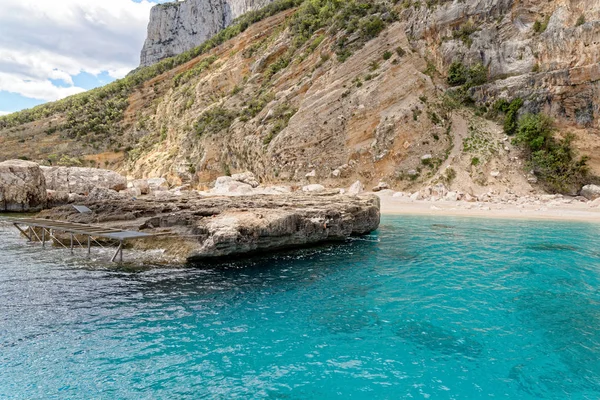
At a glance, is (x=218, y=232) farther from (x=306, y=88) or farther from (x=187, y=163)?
(x=187, y=163)

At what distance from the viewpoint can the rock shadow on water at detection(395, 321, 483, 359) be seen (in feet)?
20.5

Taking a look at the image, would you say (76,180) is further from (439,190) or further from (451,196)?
(451,196)

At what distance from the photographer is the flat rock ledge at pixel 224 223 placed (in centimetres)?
1150

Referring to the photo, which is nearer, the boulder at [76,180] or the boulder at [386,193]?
the boulder at [76,180]

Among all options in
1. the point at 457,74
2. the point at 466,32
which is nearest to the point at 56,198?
the point at 457,74

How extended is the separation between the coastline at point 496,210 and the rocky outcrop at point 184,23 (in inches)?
3681

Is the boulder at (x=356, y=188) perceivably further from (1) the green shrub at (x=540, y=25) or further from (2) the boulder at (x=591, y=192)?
(1) the green shrub at (x=540, y=25)

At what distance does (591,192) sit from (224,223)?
31633 millimetres

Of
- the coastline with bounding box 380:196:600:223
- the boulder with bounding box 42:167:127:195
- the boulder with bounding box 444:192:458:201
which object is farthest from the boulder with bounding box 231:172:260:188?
the boulder with bounding box 444:192:458:201

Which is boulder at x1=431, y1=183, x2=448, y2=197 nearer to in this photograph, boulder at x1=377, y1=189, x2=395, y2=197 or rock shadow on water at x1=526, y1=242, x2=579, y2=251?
boulder at x1=377, y1=189, x2=395, y2=197

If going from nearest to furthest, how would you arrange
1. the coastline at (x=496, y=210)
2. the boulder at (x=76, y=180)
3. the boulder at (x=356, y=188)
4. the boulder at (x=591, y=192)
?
1. the coastline at (x=496, y=210)
2. the boulder at (x=591, y=192)
3. the boulder at (x=76, y=180)
4. the boulder at (x=356, y=188)

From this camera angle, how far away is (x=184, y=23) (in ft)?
341

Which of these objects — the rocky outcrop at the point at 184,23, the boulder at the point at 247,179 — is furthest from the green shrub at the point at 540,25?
the rocky outcrop at the point at 184,23

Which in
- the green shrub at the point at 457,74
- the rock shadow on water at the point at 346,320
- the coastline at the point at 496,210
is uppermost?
the green shrub at the point at 457,74
